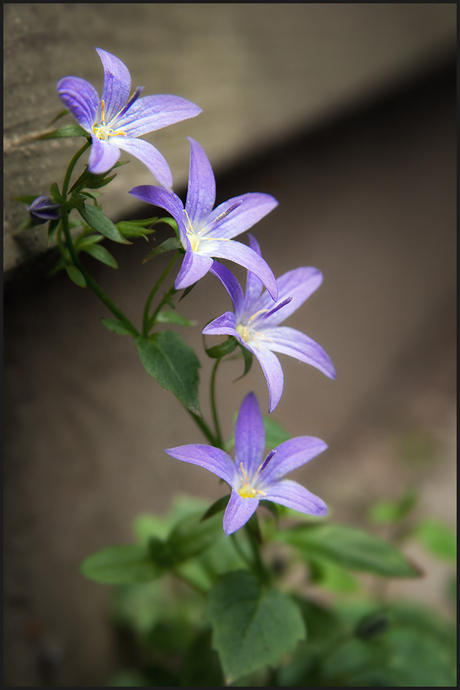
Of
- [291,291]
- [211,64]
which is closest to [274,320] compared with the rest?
[291,291]

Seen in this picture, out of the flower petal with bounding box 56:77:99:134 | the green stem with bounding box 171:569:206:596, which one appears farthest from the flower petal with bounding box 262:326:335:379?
the green stem with bounding box 171:569:206:596

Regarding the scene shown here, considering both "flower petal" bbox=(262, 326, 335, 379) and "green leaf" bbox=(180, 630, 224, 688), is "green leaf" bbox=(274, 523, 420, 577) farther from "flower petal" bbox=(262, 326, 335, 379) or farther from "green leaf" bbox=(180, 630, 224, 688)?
"flower petal" bbox=(262, 326, 335, 379)

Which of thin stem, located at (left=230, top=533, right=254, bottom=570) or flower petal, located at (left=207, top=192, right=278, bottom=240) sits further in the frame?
thin stem, located at (left=230, top=533, right=254, bottom=570)

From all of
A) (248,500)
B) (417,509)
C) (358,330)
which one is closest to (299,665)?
(248,500)

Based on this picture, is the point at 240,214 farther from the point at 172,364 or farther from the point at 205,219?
the point at 172,364

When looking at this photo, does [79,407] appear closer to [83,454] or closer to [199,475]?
[83,454]

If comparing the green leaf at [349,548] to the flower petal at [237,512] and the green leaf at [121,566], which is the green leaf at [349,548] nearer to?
the green leaf at [121,566]
